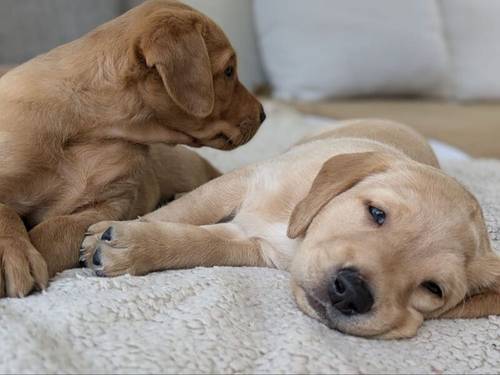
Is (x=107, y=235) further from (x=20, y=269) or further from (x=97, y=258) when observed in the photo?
(x=20, y=269)

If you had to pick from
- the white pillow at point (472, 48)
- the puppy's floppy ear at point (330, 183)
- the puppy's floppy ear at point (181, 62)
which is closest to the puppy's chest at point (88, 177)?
the puppy's floppy ear at point (181, 62)

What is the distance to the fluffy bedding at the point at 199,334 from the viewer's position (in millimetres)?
1306

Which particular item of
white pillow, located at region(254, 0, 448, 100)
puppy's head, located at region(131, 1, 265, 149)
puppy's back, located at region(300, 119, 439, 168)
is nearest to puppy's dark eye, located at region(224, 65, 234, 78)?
puppy's head, located at region(131, 1, 265, 149)

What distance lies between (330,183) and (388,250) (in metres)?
0.30

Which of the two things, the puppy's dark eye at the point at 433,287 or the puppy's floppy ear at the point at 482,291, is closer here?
the puppy's dark eye at the point at 433,287

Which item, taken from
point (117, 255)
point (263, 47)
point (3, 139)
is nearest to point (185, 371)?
point (117, 255)

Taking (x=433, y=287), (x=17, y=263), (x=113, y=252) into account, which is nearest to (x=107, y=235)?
(x=113, y=252)

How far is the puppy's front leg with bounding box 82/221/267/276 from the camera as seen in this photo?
5.66 ft

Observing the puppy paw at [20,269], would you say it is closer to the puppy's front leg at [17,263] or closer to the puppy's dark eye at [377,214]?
the puppy's front leg at [17,263]

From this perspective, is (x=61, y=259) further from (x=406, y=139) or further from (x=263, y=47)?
(x=263, y=47)

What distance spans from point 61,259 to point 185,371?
2.14 ft

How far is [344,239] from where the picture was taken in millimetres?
1600

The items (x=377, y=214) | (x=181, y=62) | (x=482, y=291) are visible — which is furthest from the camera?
(x=181, y=62)

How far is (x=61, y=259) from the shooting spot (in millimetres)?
1815
